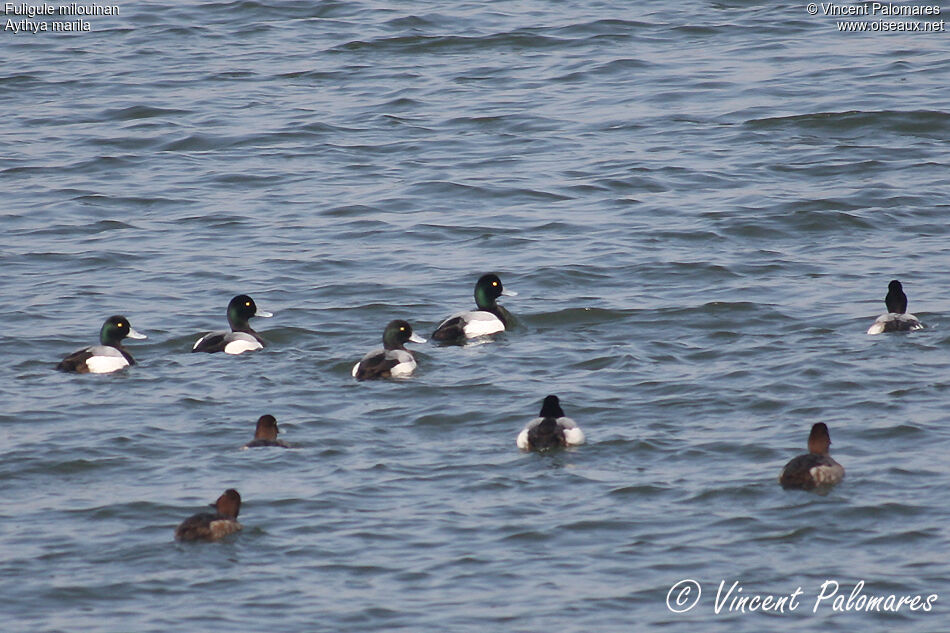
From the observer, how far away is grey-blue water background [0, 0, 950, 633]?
29.9ft

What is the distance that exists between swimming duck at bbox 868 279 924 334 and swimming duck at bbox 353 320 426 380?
152 inches

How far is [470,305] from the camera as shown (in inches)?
602

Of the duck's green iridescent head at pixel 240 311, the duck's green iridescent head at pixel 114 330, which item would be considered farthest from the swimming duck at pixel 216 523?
the duck's green iridescent head at pixel 240 311

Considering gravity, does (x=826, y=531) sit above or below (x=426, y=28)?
below

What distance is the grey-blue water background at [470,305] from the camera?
912 cm

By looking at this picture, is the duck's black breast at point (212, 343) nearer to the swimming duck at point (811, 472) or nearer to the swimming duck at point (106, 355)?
the swimming duck at point (106, 355)

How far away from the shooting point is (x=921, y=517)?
31.3ft

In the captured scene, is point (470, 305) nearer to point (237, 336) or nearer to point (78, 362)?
point (237, 336)

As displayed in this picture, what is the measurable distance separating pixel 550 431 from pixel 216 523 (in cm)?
251

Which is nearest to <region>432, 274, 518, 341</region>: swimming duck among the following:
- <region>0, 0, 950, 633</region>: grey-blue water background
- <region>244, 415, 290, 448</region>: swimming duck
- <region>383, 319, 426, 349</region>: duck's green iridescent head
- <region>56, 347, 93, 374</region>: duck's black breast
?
<region>0, 0, 950, 633</region>: grey-blue water background

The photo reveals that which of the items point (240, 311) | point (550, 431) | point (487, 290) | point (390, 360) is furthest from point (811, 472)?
point (240, 311)

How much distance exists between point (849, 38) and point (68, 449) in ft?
61.8

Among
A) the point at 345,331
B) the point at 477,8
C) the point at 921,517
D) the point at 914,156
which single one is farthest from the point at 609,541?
the point at 477,8

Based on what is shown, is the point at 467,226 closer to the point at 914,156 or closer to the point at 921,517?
the point at 914,156
